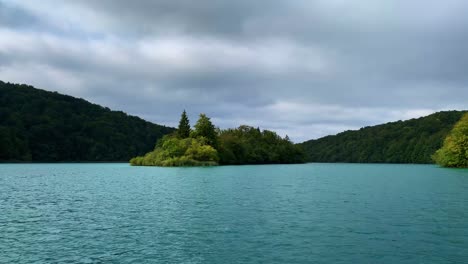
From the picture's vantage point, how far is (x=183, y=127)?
161250mm

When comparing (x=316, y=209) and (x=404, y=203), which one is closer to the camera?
(x=316, y=209)

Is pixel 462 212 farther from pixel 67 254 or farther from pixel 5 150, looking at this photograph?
pixel 5 150

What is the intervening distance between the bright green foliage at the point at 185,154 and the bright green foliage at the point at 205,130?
21.4 feet

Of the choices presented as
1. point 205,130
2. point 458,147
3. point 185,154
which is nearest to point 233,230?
point 458,147

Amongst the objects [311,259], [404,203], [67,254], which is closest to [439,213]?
[404,203]

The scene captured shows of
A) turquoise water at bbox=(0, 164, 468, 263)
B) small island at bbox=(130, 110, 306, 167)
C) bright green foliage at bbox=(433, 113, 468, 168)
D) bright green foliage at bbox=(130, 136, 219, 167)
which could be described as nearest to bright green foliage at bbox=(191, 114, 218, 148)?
small island at bbox=(130, 110, 306, 167)

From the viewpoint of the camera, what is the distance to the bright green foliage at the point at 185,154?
14038cm

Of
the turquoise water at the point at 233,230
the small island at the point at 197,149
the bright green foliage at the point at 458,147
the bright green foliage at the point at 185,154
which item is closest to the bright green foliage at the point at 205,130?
the small island at the point at 197,149

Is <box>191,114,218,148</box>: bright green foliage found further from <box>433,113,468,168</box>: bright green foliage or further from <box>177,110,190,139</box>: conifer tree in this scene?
<box>433,113,468,168</box>: bright green foliage

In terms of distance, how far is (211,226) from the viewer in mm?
27281

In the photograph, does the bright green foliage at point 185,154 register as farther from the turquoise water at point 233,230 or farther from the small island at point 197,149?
the turquoise water at point 233,230

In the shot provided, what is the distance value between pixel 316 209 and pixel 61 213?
67.2 ft

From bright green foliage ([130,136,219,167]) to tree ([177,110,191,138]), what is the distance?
30.9 feet

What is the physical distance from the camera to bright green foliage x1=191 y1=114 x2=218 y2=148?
158m
